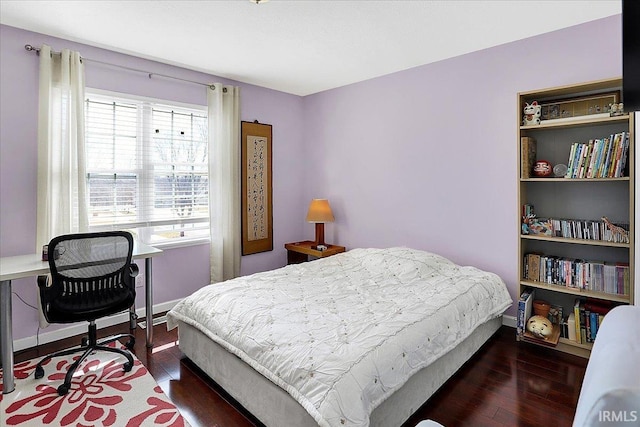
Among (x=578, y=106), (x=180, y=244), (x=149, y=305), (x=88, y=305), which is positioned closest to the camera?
(x=88, y=305)

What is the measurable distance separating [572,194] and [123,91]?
4040mm

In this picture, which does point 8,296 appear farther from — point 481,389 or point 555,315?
point 555,315

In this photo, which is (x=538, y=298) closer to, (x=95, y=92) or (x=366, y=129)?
(x=366, y=129)

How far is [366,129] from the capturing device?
4168 millimetres

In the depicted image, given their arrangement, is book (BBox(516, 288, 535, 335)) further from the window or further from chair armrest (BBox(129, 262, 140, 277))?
the window

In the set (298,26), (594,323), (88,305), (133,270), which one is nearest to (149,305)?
(133,270)

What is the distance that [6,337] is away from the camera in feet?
7.27

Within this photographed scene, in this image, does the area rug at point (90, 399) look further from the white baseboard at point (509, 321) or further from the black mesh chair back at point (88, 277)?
the white baseboard at point (509, 321)

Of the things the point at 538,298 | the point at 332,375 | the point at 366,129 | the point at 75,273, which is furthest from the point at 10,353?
the point at 538,298

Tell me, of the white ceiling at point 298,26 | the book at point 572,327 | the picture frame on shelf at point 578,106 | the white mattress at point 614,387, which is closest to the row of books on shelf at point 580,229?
the book at point 572,327

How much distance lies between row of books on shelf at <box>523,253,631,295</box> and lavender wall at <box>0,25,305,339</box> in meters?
2.92

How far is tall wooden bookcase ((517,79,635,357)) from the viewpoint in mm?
2494

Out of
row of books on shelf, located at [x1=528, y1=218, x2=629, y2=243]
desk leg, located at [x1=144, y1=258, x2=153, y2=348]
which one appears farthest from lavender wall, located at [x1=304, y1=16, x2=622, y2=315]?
desk leg, located at [x1=144, y1=258, x2=153, y2=348]

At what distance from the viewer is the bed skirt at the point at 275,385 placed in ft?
5.61
